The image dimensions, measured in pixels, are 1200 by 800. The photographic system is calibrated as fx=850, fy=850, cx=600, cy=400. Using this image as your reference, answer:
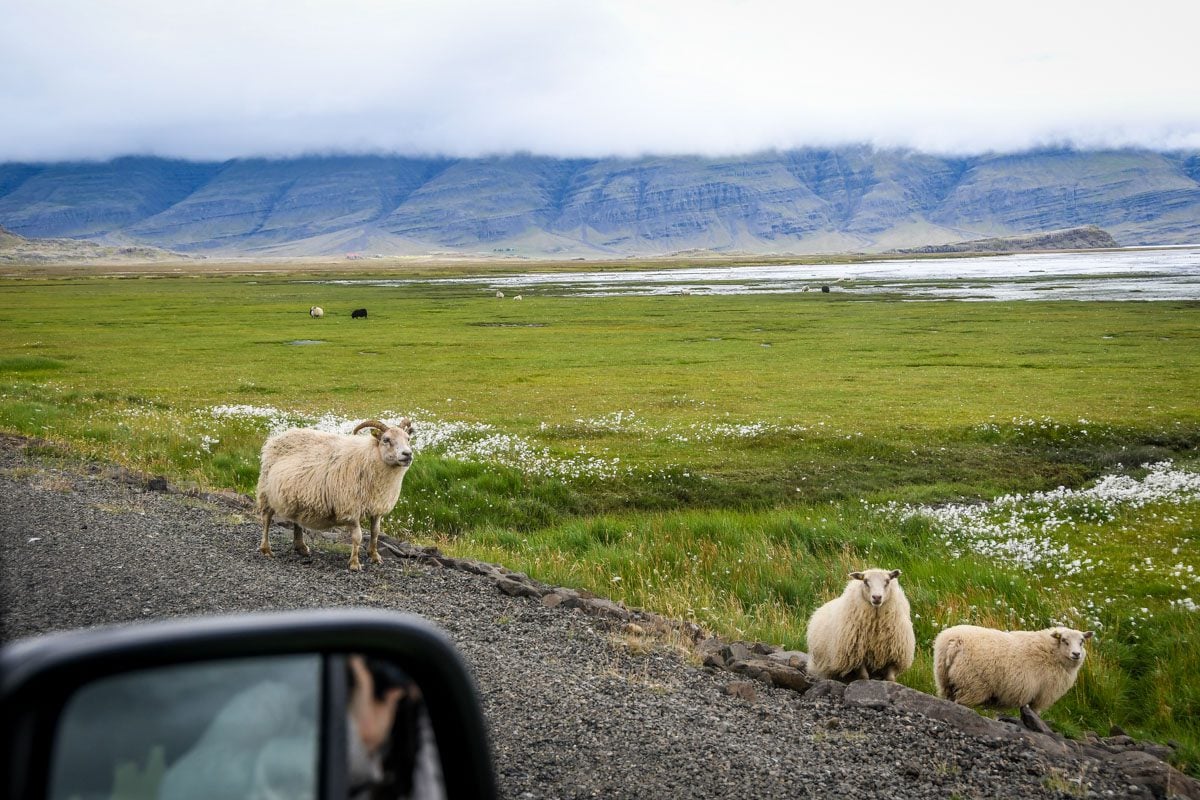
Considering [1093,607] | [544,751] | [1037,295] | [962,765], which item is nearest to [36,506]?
[544,751]

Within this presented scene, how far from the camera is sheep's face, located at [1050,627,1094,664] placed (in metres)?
9.90

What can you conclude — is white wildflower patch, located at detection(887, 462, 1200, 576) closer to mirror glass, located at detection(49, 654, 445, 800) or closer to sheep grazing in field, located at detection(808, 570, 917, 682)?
sheep grazing in field, located at detection(808, 570, 917, 682)

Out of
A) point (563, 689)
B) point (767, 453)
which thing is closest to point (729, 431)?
point (767, 453)

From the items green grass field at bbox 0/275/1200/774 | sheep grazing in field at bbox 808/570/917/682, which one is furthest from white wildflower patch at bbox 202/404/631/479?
sheep grazing in field at bbox 808/570/917/682

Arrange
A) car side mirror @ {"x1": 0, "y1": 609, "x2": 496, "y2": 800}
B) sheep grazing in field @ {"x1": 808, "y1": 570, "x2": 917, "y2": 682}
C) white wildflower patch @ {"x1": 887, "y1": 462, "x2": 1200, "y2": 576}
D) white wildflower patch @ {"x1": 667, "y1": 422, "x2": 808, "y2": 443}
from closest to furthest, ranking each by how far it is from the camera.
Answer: car side mirror @ {"x1": 0, "y1": 609, "x2": 496, "y2": 800}, sheep grazing in field @ {"x1": 808, "y1": 570, "x2": 917, "y2": 682}, white wildflower patch @ {"x1": 887, "y1": 462, "x2": 1200, "y2": 576}, white wildflower patch @ {"x1": 667, "y1": 422, "x2": 808, "y2": 443}

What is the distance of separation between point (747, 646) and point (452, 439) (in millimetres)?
16605

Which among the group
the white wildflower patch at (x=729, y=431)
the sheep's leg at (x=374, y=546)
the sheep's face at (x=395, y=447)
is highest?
the sheep's face at (x=395, y=447)

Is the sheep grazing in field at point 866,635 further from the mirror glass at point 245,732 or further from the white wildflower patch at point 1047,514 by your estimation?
the mirror glass at point 245,732

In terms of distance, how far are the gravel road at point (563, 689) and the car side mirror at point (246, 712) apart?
4.53m

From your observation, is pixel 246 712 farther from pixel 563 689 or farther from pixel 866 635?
pixel 866 635

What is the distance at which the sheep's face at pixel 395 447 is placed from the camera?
12.8 m

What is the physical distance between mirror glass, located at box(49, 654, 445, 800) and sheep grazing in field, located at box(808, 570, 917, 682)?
29.7 feet

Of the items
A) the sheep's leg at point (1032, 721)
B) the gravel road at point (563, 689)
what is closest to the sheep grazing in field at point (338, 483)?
the gravel road at point (563, 689)

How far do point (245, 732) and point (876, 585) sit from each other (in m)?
9.33
